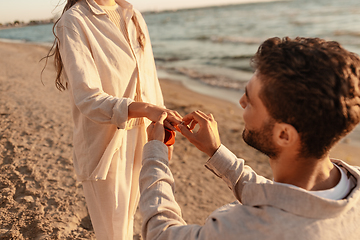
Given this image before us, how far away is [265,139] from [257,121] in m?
0.08

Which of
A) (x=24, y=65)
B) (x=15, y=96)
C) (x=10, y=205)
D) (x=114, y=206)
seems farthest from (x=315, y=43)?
(x=24, y=65)

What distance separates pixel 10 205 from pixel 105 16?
2513 mm

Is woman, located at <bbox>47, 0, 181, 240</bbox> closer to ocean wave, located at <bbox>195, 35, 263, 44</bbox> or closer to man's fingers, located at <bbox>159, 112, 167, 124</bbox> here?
man's fingers, located at <bbox>159, 112, 167, 124</bbox>

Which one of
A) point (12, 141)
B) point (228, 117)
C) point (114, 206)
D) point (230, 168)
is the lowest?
point (228, 117)

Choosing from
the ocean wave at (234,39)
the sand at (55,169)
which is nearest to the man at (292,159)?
the sand at (55,169)

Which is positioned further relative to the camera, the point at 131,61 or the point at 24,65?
the point at 24,65

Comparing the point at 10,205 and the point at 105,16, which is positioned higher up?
the point at 105,16

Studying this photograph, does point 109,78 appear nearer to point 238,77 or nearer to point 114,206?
point 114,206

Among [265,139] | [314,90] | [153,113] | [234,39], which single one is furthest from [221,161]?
[234,39]

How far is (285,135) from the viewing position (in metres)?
1.17

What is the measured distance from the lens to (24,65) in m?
12.0

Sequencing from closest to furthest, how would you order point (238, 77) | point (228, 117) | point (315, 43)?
point (315, 43) → point (228, 117) → point (238, 77)

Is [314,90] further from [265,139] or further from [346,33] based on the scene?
[346,33]

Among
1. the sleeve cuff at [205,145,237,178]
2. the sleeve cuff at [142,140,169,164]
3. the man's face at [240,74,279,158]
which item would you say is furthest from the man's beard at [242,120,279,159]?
the sleeve cuff at [142,140,169,164]
